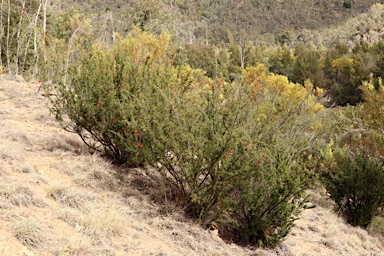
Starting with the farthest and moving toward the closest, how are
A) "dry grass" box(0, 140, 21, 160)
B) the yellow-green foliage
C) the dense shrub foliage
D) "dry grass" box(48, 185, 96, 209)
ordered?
the yellow-green foliage → "dry grass" box(0, 140, 21, 160) → the dense shrub foliage → "dry grass" box(48, 185, 96, 209)

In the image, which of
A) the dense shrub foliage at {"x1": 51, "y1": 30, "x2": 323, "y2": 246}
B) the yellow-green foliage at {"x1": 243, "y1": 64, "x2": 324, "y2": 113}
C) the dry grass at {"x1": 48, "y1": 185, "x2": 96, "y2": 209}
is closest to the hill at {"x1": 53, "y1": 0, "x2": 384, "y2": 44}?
the yellow-green foliage at {"x1": 243, "y1": 64, "x2": 324, "y2": 113}

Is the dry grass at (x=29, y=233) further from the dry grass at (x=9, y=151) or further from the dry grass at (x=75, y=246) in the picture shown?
the dry grass at (x=9, y=151)

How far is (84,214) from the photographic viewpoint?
3.93m

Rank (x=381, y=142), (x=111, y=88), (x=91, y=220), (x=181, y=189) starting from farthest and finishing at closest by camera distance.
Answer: (x=381, y=142) → (x=111, y=88) → (x=181, y=189) → (x=91, y=220)

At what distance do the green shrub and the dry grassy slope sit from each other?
71 centimetres

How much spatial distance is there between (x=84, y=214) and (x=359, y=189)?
6.19m

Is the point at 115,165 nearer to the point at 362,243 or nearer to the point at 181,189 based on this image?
the point at 181,189

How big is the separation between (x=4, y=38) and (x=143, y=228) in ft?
41.2

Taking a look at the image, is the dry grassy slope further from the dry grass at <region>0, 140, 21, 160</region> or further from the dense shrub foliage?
the dense shrub foliage

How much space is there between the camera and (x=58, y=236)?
11.1 ft

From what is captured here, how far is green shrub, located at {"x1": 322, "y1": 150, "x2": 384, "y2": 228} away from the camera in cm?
793

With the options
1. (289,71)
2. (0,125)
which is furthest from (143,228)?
(289,71)

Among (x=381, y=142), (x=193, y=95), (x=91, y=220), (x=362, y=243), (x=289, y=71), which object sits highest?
(x=193, y=95)

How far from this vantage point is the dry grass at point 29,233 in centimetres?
312
